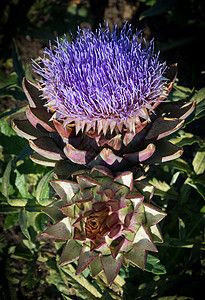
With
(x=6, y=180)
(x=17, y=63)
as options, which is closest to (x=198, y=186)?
(x=6, y=180)

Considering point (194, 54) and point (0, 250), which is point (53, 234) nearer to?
point (0, 250)

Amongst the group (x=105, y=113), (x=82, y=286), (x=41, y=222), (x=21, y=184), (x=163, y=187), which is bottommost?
(x=82, y=286)

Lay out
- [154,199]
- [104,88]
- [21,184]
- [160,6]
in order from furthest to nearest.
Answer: [160,6]
[154,199]
[21,184]
[104,88]

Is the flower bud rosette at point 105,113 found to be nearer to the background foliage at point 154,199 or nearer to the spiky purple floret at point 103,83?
the spiky purple floret at point 103,83

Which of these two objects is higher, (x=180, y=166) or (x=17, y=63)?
(x=17, y=63)

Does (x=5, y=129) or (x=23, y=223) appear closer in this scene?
(x=23, y=223)

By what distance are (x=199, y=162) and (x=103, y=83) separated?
0.45 metres

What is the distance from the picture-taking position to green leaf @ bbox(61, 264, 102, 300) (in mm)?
998

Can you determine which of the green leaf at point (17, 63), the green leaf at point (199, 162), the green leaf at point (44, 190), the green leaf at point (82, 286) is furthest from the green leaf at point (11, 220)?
the green leaf at point (199, 162)

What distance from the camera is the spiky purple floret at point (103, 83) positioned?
2.68ft

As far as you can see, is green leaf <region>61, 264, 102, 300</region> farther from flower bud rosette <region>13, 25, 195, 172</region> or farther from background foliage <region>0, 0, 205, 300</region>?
flower bud rosette <region>13, 25, 195, 172</region>

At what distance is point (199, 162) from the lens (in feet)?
3.40

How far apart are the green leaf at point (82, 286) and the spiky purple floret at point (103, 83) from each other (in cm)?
57

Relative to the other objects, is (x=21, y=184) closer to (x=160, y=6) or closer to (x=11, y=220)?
(x=11, y=220)
